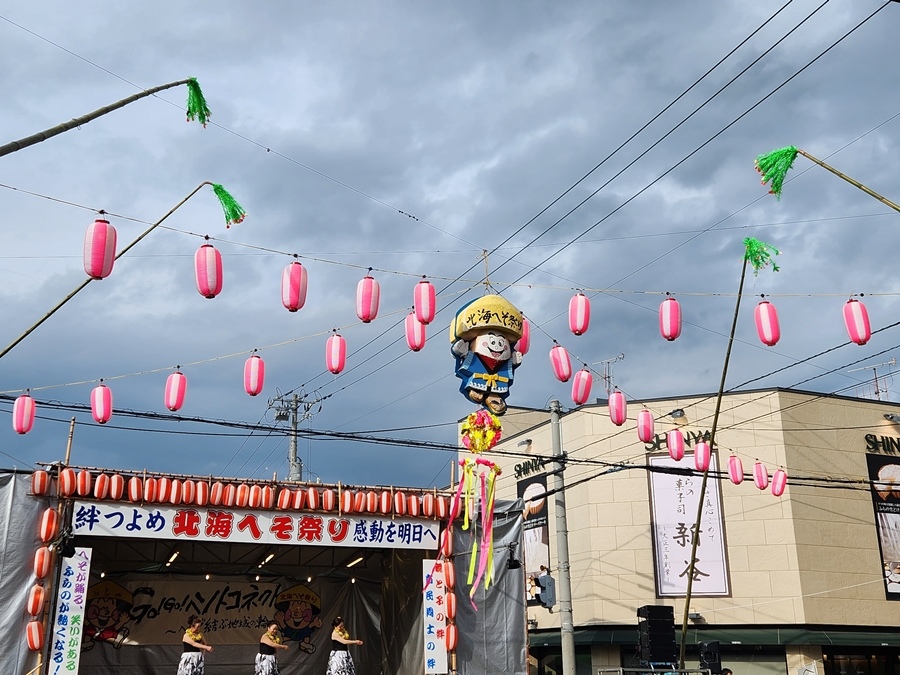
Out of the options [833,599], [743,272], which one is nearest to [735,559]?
[833,599]

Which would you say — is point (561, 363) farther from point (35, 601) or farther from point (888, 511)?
point (888, 511)

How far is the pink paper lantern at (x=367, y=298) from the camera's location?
45.2ft

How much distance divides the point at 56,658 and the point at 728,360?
13736 millimetres

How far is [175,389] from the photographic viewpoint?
15.5 meters

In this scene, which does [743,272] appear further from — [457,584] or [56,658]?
[56,658]

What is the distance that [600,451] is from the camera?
87.7ft

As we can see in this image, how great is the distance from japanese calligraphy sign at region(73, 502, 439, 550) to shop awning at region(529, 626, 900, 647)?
8.66 m

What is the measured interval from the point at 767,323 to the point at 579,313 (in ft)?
9.70

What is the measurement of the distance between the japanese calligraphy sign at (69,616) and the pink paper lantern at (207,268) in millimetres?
6198

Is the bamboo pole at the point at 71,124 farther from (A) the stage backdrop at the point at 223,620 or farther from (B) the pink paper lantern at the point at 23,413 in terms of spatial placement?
(A) the stage backdrop at the point at 223,620

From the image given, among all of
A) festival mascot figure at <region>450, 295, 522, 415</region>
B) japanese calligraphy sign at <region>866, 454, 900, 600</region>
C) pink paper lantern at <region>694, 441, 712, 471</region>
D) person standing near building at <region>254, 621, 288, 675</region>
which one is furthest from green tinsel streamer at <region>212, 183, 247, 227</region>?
japanese calligraphy sign at <region>866, 454, 900, 600</region>

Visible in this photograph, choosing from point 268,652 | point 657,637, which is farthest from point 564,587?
point 268,652

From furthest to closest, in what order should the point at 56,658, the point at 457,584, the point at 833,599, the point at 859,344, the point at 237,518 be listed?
the point at 833,599
the point at 457,584
the point at 237,518
the point at 56,658
the point at 859,344

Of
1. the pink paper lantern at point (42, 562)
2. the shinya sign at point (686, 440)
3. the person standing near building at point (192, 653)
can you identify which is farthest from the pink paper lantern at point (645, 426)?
the pink paper lantern at point (42, 562)
